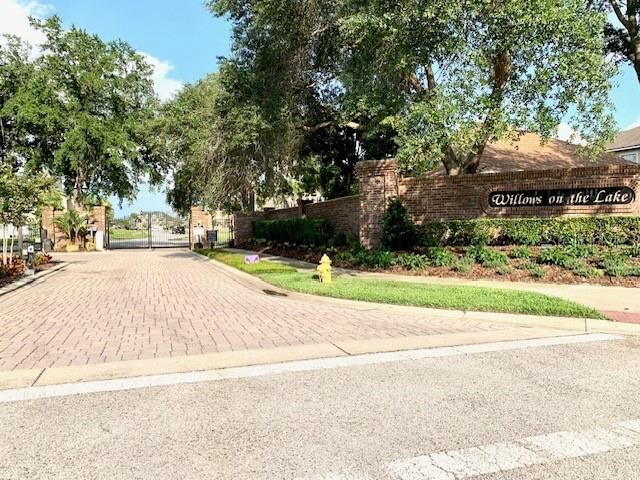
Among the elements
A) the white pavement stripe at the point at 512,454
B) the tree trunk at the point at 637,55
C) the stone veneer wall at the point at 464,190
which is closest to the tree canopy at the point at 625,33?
the tree trunk at the point at 637,55

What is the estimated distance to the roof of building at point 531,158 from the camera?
74.3 ft

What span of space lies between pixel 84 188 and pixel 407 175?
1026 inches

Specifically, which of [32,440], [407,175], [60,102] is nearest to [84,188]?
[60,102]

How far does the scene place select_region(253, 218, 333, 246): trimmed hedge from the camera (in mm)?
19469

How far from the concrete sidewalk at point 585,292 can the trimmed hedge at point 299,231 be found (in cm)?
594

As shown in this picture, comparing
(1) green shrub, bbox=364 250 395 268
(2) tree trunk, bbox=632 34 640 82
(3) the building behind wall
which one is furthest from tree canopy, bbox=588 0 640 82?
(3) the building behind wall

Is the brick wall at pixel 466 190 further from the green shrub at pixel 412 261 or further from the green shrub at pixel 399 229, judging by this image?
the green shrub at pixel 412 261

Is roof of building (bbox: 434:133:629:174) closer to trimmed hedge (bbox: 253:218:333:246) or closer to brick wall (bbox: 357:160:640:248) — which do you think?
trimmed hedge (bbox: 253:218:333:246)

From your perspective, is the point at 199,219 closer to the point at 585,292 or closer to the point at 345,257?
the point at 345,257

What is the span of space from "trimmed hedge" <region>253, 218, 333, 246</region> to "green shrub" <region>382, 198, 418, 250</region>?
4.68 m

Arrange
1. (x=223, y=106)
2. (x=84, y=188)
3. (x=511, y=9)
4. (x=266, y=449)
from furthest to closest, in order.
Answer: (x=84, y=188) < (x=223, y=106) < (x=511, y=9) < (x=266, y=449)

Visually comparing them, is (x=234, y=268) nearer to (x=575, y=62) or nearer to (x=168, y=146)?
(x=575, y=62)

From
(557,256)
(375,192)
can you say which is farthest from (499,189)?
(375,192)

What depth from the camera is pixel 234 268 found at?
16.7 metres
